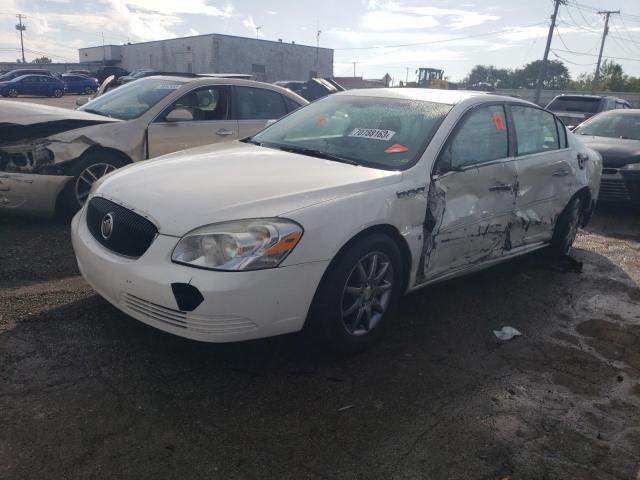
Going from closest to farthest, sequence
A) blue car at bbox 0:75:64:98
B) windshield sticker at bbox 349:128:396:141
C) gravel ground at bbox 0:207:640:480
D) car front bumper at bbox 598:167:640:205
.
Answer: gravel ground at bbox 0:207:640:480
windshield sticker at bbox 349:128:396:141
car front bumper at bbox 598:167:640:205
blue car at bbox 0:75:64:98

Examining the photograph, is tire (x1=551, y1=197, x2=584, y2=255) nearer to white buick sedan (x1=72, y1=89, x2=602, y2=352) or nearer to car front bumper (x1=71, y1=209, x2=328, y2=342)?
white buick sedan (x1=72, y1=89, x2=602, y2=352)

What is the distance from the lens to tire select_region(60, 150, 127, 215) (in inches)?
213

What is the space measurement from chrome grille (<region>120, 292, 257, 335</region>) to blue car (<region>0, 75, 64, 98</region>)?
35.1 metres

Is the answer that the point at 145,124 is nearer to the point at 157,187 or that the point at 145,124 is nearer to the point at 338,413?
the point at 157,187

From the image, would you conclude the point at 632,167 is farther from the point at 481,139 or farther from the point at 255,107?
the point at 255,107

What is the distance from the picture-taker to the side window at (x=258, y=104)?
6719mm

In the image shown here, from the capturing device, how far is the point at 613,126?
29.7ft

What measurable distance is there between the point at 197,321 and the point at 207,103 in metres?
4.22

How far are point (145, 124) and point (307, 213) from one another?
3.62 meters

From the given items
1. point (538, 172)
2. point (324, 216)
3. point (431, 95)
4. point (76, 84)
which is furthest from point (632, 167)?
point (76, 84)

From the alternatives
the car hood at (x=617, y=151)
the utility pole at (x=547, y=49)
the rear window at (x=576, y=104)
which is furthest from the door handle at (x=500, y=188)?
the utility pole at (x=547, y=49)

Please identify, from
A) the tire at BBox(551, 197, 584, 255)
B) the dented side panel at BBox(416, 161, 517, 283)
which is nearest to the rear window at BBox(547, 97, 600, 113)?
the tire at BBox(551, 197, 584, 255)

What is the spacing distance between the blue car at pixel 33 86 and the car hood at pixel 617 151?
3349cm

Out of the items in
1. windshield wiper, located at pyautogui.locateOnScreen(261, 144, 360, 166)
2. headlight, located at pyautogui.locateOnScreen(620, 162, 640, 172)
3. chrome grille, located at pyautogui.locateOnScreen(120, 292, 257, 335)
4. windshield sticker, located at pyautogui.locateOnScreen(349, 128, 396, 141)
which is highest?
windshield sticker, located at pyautogui.locateOnScreen(349, 128, 396, 141)
